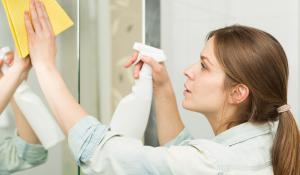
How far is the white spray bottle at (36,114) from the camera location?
2.92 feet

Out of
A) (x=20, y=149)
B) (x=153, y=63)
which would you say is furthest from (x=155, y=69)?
(x=20, y=149)

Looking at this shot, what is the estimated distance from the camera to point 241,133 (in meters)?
0.83

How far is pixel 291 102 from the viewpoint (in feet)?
3.75

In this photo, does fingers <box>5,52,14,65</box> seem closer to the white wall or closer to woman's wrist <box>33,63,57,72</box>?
woman's wrist <box>33,63,57,72</box>

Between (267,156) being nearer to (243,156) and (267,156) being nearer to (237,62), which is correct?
(243,156)

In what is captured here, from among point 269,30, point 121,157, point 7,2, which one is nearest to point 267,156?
point 121,157

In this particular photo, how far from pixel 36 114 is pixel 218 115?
1.27 feet

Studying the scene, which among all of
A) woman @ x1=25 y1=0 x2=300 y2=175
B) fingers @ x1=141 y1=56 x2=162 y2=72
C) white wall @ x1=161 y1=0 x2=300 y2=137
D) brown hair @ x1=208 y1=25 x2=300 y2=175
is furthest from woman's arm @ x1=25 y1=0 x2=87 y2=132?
white wall @ x1=161 y1=0 x2=300 y2=137

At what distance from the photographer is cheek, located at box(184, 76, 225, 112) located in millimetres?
857

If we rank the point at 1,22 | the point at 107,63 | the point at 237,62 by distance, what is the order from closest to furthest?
the point at 237,62
the point at 1,22
the point at 107,63

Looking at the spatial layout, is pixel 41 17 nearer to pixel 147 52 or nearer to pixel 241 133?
pixel 147 52

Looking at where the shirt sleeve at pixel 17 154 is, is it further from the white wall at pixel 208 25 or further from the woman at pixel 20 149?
the white wall at pixel 208 25

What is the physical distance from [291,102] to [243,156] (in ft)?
1.38

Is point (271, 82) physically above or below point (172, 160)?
above
